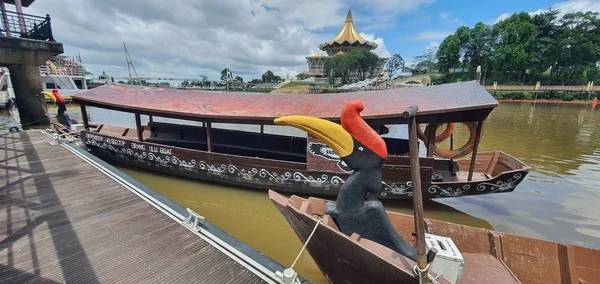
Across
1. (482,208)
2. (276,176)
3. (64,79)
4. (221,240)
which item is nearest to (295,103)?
(276,176)

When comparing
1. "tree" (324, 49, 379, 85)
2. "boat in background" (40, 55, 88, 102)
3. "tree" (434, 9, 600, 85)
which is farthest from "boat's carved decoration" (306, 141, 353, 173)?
"tree" (324, 49, 379, 85)

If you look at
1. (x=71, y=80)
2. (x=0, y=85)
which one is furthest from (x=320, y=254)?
(x=71, y=80)

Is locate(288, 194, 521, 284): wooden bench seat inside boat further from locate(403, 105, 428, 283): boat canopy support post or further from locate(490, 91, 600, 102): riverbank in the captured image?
locate(490, 91, 600, 102): riverbank

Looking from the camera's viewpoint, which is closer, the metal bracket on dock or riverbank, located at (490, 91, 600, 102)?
the metal bracket on dock

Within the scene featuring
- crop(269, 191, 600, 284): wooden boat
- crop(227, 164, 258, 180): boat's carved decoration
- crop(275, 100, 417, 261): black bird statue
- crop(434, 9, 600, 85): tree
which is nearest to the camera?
crop(269, 191, 600, 284): wooden boat

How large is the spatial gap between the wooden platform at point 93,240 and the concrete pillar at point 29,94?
11292mm

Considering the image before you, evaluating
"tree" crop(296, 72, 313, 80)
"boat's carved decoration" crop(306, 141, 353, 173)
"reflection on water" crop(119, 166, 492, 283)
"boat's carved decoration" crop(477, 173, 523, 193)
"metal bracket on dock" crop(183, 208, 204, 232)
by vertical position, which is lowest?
"reflection on water" crop(119, 166, 492, 283)

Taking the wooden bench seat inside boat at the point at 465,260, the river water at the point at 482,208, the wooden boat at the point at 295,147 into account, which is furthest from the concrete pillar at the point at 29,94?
the wooden bench seat inside boat at the point at 465,260

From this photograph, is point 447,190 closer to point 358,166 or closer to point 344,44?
point 358,166

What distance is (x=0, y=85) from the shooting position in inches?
1099

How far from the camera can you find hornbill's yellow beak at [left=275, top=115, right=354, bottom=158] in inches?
107

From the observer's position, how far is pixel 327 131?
2736 millimetres

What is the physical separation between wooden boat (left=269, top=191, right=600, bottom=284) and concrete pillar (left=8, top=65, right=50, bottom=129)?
666 inches

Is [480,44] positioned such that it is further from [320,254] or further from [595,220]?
[320,254]
